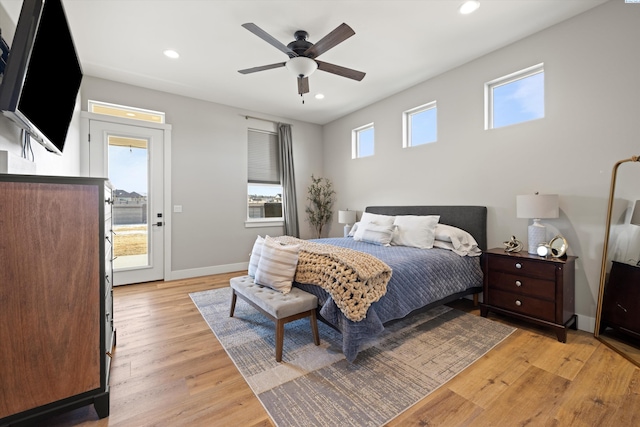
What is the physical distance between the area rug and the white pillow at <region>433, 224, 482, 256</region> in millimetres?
700

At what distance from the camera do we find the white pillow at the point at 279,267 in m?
2.37

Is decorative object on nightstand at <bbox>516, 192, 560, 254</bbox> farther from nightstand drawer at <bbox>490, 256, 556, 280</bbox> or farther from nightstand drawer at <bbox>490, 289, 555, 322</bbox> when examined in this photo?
→ nightstand drawer at <bbox>490, 289, 555, 322</bbox>

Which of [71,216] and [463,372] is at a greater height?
[71,216]

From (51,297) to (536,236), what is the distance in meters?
3.66

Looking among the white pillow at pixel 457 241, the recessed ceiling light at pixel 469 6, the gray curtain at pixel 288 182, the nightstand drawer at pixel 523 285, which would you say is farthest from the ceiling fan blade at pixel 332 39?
the gray curtain at pixel 288 182

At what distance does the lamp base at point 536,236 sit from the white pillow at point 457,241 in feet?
1.79

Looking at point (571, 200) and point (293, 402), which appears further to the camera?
point (571, 200)

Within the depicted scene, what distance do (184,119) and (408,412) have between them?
15.7 ft

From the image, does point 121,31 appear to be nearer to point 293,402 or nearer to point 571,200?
point 293,402

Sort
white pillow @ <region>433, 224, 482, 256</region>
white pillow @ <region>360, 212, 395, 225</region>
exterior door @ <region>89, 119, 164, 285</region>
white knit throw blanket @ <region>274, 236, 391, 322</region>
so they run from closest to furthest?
white knit throw blanket @ <region>274, 236, 391, 322</region> < white pillow @ <region>433, 224, 482, 256</region> < white pillow @ <region>360, 212, 395, 225</region> < exterior door @ <region>89, 119, 164, 285</region>

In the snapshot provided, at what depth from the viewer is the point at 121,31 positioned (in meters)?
2.78

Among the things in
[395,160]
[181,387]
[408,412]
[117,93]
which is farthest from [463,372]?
[117,93]

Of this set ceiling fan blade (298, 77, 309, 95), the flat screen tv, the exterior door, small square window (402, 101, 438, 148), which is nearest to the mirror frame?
small square window (402, 101, 438, 148)

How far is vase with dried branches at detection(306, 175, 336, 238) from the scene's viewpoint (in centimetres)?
575
